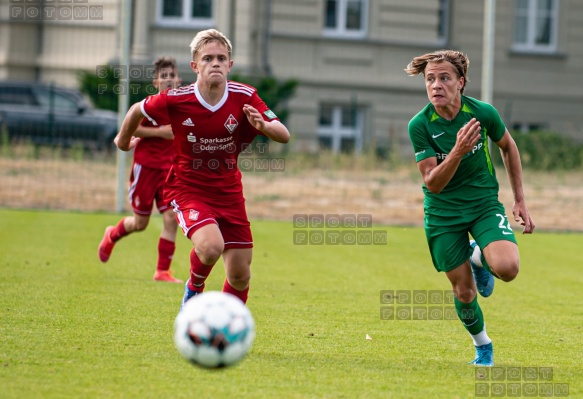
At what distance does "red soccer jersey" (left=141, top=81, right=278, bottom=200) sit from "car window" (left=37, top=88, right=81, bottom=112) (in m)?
18.0

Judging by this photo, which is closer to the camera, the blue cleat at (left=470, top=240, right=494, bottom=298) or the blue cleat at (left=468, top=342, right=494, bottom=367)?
the blue cleat at (left=468, top=342, right=494, bottom=367)

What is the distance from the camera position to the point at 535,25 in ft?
113

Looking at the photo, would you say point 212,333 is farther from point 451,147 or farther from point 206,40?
point 206,40

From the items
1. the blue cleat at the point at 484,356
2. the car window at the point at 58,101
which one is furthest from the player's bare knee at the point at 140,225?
the car window at the point at 58,101

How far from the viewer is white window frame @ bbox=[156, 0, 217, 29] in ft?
96.8

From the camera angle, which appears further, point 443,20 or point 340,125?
point 443,20

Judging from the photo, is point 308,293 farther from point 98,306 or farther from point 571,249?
point 571,249

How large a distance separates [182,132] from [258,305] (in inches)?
99.8

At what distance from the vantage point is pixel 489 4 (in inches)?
818

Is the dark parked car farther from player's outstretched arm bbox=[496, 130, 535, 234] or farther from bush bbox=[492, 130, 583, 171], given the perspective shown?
player's outstretched arm bbox=[496, 130, 535, 234]

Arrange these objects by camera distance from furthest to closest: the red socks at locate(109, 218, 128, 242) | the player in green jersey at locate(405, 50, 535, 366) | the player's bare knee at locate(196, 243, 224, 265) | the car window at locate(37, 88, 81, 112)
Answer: the car window at locate(37, 88, 81, 112)
the red socks at locate(109, 218, 128, 242)
the player's bare knee at locate(196, 243, 224, 265)
the player in green jersey at locate(405, 50, 535, 366)

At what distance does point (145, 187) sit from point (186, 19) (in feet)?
61.5

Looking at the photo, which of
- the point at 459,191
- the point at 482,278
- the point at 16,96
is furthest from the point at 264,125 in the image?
the point at 16,96

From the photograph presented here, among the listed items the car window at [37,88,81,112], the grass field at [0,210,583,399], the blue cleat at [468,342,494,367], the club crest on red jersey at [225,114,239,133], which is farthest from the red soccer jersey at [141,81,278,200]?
the car window at [37,88,81,112]
